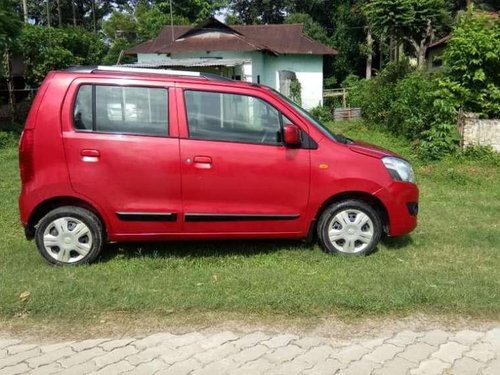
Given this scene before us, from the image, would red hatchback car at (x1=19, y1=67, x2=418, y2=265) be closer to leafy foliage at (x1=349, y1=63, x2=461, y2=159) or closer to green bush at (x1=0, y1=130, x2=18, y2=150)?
leafy foliage at (x1=349, y1=63, x2=461, y2=159)

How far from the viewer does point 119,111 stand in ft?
17.4

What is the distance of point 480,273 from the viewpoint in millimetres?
5270

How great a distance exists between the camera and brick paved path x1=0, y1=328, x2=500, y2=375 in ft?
11.8

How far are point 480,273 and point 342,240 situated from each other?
4.37 feet

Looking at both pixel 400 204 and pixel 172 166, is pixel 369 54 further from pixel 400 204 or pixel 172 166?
pixel 172 166

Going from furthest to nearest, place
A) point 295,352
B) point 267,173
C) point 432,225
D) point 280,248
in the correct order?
1. point 432,225
2. point 280,248
3. point 267,173
4. point 295,352

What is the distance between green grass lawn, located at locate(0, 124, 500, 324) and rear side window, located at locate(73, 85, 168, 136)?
1322 millimetres

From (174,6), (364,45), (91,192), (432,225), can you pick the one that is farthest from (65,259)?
(174,6)

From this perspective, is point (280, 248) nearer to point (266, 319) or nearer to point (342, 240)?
point (342, 240)

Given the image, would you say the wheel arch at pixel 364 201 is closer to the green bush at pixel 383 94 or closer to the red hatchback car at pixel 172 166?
the red hatchback car at pixel 172 166

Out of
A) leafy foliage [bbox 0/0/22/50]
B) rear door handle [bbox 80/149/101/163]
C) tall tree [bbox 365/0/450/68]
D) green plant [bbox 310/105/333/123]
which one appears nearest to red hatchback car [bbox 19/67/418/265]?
rear door handle [bbox 80/149/101/163]

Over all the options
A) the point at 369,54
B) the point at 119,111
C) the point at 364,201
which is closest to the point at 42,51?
the point at 119,111

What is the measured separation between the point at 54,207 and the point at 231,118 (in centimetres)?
192

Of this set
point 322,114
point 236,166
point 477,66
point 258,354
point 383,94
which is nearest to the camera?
point 258,354
